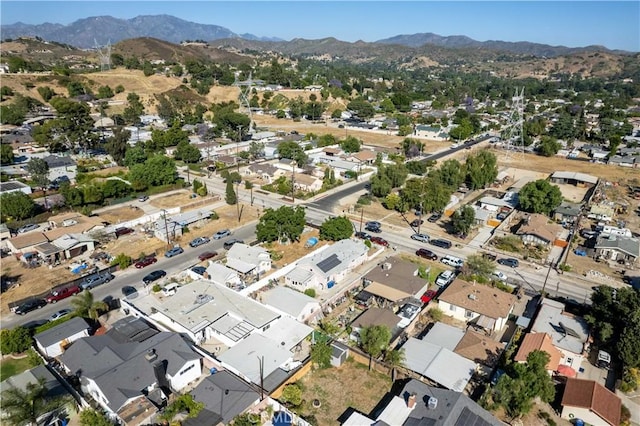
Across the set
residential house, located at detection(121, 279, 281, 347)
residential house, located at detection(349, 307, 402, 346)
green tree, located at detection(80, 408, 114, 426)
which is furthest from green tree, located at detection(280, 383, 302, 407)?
green tree, located at detection(80, 408, 114, 426)

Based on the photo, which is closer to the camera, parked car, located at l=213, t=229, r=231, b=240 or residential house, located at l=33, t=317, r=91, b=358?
residential house, located at l=33, t=317, r=91, b=358

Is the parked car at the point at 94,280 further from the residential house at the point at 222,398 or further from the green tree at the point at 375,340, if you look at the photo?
the green tree at the point at 375,340

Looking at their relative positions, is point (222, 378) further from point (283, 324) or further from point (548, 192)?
point (548, 192)

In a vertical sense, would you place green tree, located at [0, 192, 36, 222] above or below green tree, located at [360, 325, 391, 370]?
above

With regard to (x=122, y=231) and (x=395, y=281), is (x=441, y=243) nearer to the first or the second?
(x=395, y=281)

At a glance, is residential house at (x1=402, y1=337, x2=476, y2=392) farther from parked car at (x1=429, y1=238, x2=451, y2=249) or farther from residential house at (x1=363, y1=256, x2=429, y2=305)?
parked car at (x1=429, y1=238, x2=451, y2=249)

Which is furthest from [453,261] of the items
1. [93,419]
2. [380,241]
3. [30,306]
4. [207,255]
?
[30,306]

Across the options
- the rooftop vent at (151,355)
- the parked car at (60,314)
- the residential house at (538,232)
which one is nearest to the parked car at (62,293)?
the parked car at (60,314)

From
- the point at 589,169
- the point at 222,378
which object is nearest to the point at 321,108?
the point at 589,169
